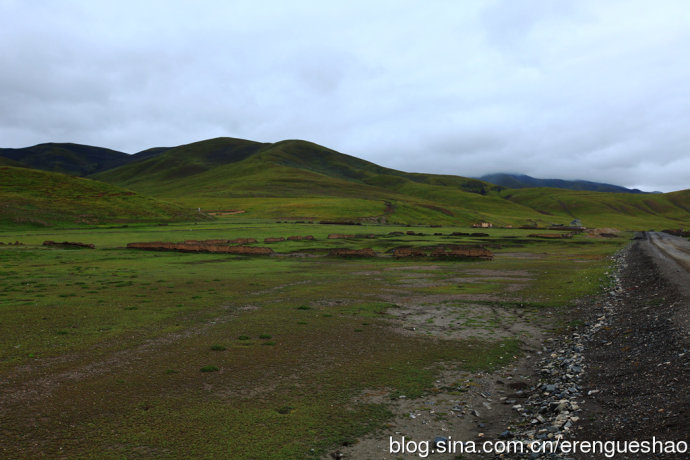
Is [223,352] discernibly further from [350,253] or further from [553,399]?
[350,253]

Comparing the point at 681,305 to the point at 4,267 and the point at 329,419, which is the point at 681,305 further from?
the point at 4,267

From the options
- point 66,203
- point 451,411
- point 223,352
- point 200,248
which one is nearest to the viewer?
point 451,411

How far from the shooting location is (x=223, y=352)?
54.1ft

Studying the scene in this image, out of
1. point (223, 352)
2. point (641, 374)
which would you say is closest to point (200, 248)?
point (223, 352)

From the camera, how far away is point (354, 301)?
27203mm

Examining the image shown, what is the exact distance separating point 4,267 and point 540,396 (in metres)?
44.7

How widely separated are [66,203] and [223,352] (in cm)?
11028

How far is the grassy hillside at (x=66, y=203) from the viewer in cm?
9025

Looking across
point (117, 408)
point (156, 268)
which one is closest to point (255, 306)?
point (117, 408)

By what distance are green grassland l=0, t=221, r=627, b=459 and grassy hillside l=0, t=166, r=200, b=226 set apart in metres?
68.4

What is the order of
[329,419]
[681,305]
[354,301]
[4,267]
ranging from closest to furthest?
[329,419]
[681,305]
[354,301]
[4,267]

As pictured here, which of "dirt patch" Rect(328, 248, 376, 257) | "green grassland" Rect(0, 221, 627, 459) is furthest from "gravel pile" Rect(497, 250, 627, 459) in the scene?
"dirt patch" Rect(328, 248, 376, 257)

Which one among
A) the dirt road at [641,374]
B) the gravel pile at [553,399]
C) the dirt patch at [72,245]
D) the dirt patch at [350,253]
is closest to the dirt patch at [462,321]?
the gravel pile at [553,399]

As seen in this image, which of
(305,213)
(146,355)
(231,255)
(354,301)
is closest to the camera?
(146,355)
